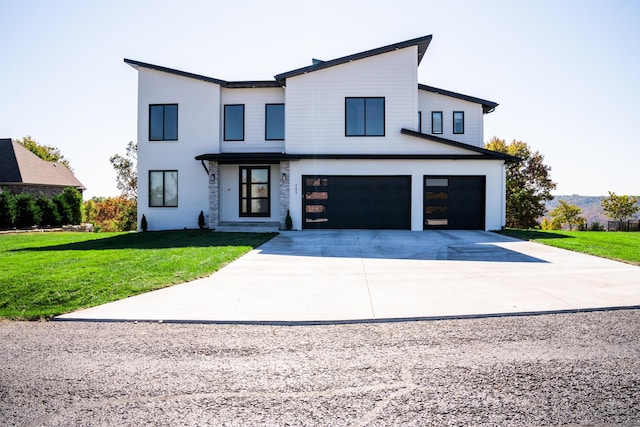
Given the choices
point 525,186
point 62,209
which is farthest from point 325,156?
point 525,186

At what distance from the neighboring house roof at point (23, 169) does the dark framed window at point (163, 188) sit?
14433 millimetres

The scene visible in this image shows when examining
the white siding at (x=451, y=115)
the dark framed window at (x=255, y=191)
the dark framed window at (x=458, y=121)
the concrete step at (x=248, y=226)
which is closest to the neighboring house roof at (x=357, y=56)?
the dark framed window at (x=255, y=191)

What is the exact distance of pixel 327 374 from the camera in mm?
3824

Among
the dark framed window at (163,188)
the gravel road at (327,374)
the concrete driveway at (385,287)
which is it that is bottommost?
the gravel road at (327,374)

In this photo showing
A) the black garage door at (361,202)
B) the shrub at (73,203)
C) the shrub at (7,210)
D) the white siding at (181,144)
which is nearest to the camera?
the black garage door at (361,202)

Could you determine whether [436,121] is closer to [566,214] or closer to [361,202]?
[361,202]

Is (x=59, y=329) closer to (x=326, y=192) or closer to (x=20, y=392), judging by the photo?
(x=20, y=392)

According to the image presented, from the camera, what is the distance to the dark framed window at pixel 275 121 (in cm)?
1977

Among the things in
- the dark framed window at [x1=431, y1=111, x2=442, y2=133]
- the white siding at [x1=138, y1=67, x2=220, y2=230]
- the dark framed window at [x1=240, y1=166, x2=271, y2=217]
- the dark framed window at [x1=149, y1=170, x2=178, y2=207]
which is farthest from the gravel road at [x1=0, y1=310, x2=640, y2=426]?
the dark framed window at [x1=431, y1=111, x2=442, y2=133]

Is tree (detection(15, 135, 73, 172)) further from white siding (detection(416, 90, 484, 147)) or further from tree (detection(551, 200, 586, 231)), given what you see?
tree (detection(551, 200, 586, 231))

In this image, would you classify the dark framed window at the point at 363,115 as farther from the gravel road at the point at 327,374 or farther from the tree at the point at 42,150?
the tree at the point at 42,150

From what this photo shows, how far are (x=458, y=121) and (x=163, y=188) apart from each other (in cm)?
1481

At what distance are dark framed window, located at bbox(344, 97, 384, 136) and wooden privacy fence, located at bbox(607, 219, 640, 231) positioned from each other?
14228 millimetres

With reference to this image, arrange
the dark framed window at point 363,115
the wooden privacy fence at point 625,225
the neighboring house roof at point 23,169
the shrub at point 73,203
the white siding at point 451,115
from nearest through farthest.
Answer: the dark framed window at point 363,115 < the wooden privacy fence at point 625,225 < the white siding at point 451,115 < the shrub at point 73,203 < the neighboring house roof at point 23,169
